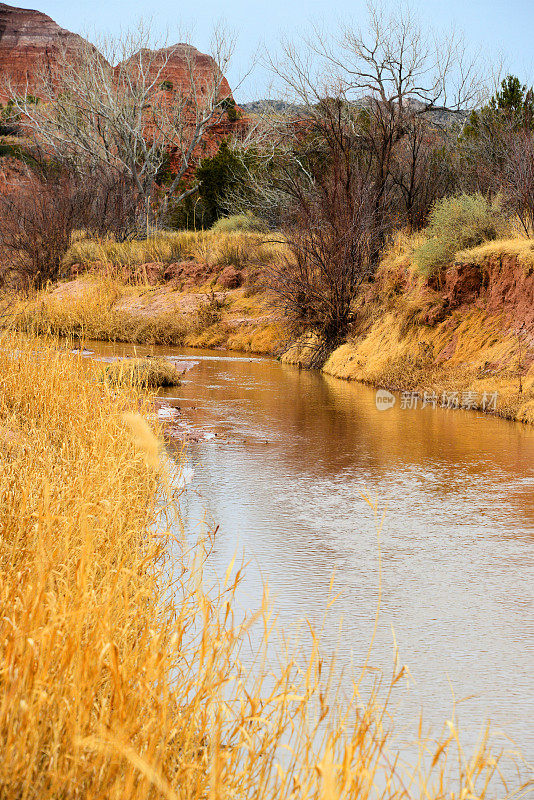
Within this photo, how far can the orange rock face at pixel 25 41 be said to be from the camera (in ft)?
255

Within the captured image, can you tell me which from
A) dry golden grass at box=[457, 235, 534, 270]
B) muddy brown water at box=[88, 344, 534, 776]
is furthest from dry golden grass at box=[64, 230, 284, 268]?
muddy brown water at box=[88, 344, 534, 776]

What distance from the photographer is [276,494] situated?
271 inches

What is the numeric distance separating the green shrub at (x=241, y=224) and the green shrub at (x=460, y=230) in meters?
14.4

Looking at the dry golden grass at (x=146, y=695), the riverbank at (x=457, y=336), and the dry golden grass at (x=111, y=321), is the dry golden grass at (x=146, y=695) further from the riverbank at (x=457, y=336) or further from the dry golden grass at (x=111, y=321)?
the dry golden grass at (x=111, y=321)

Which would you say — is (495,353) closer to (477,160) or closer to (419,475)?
(419,475)

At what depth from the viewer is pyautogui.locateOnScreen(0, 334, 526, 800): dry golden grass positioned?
1954 mm

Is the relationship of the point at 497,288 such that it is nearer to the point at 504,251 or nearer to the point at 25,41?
the point at 504,251

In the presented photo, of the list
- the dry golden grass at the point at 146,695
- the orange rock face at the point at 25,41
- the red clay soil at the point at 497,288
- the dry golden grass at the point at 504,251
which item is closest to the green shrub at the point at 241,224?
the red clay soil at the point at 497,288

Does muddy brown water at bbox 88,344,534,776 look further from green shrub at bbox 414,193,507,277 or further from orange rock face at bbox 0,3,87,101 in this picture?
orange rock face at bbox 0,3,87,101

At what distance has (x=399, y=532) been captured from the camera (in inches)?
234

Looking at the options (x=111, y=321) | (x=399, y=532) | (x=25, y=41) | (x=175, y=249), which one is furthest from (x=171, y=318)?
(x=25, y=41)

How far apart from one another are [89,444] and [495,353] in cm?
700

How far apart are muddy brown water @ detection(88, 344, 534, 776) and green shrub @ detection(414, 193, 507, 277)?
3360 mm

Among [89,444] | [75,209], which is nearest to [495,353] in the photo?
[89,444]
